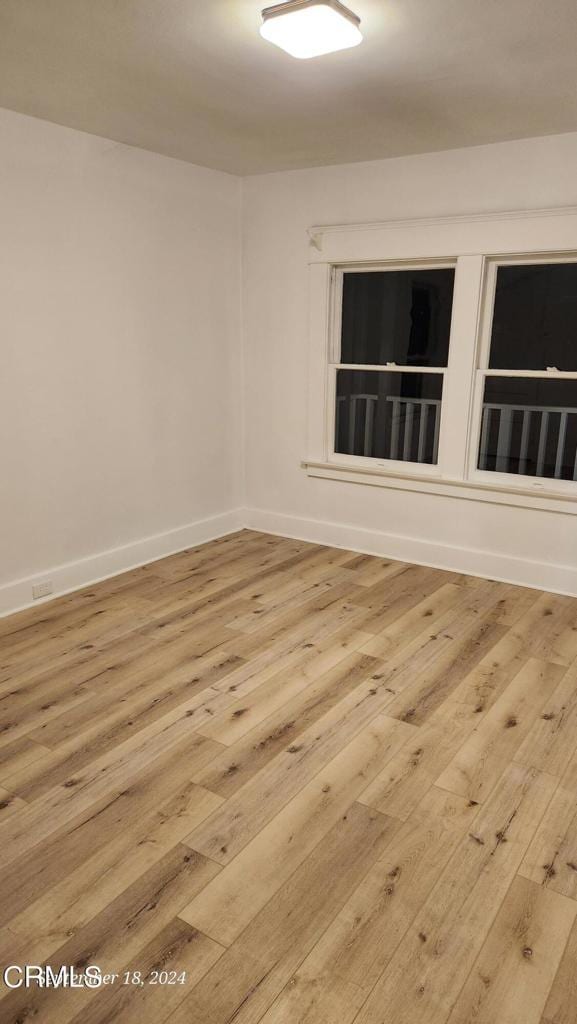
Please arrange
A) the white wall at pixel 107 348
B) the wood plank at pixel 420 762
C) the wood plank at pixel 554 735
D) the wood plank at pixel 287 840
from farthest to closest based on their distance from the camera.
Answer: the white wall at pixel 107 348
the wood plank at pixel 554 735
the wood plank at pixel 420 762
the wood plank at pixel 287 840

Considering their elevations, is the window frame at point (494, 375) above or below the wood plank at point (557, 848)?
above

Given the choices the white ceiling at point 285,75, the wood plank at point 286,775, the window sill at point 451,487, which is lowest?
the wood plank at point 286,775

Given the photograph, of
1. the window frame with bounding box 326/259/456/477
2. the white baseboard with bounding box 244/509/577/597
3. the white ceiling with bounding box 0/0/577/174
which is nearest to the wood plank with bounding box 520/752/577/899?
the white baseboard with bounding box 244/509/577/597

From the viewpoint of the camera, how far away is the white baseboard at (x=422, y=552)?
413 centimetres

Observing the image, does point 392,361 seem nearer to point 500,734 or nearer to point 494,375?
point 494,375

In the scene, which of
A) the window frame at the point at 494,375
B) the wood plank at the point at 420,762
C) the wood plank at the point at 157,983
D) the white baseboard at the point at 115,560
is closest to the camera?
the wood plank at the point at 157,983

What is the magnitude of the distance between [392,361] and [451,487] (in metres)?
0.95

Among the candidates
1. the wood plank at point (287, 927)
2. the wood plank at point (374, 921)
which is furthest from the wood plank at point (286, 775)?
the wood plank at point (374, 921)

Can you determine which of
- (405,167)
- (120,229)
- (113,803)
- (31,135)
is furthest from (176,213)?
(113,803)

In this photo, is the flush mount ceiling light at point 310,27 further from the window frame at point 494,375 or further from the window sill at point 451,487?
the window sill at point 451,487

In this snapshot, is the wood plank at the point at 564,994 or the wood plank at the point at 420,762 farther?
the wood plank at the point at 420,762

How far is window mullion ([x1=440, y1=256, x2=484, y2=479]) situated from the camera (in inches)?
160

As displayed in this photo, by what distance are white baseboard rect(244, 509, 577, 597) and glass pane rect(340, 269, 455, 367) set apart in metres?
1.19

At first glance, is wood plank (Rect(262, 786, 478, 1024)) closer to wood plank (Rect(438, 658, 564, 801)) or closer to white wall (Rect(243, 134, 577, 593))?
wood plank (Rect(438, 658, 564, 801))
